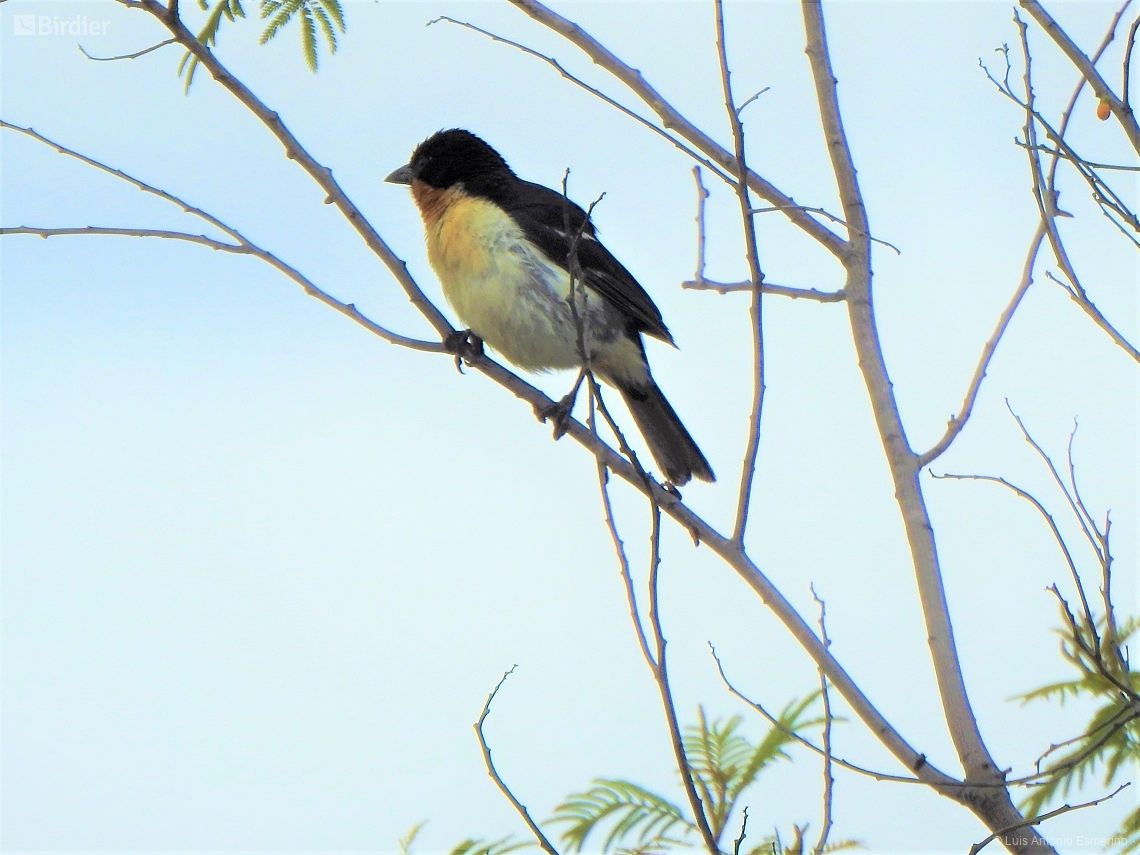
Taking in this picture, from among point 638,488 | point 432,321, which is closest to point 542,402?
point 432,321

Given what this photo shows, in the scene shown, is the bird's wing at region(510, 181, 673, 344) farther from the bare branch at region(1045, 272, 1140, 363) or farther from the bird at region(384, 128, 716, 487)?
the bare branch at region(1045, 272, 1140, 363)

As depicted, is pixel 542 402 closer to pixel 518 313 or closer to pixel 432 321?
pixel 432 321

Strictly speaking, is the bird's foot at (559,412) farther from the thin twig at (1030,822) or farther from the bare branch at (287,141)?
the thin twig at (1030,822)

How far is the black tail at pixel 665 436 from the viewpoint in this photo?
20.5ft

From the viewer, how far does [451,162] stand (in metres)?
6.80

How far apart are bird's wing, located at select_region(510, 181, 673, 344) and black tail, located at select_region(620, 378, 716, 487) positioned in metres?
0.39

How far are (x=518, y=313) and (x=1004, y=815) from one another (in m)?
3.24

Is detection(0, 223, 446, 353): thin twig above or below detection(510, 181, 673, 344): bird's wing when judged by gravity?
below

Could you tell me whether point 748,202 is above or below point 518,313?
below

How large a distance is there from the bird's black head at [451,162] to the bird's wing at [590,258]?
52 cm

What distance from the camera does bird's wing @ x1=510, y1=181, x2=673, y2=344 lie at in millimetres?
5875

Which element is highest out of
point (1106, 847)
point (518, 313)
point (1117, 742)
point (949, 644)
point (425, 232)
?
point (425, 232)

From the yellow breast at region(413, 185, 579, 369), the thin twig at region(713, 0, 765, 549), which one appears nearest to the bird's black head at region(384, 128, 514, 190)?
the yellow breast at region(413, 185, 579, 369)

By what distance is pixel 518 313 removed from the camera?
572cm
